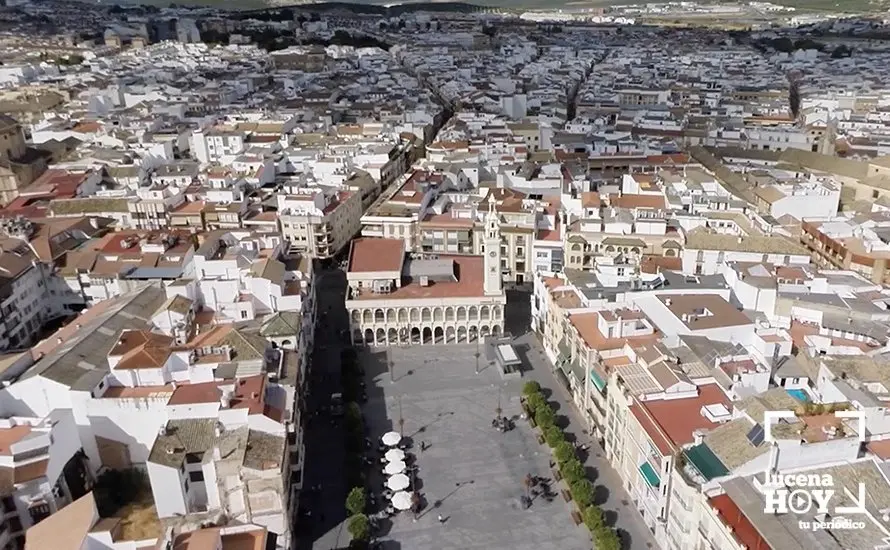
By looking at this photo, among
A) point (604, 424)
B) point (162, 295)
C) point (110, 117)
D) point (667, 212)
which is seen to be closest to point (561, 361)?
point (604, 424)

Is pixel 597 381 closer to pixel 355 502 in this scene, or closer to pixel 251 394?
pixel 355 502

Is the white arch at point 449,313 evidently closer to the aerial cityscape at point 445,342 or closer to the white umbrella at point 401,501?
the aerial cityscape at point 445,342

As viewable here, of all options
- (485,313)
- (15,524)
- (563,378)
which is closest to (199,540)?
(15,524)

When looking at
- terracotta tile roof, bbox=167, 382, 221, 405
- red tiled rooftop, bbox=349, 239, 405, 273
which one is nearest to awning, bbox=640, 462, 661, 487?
terracotta tile roof, bbox=167, 382, 221, 405

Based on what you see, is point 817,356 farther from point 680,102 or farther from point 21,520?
point 680,102

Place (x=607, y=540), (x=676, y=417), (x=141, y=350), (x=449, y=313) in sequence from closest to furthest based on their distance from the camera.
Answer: (x=607, y=540)
(x=676, y=417)
(x=141, y=350)
(x=449, y=313)

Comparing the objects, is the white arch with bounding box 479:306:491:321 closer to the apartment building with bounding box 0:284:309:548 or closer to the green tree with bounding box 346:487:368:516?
the apartment building with bounding box 0:284:309:548

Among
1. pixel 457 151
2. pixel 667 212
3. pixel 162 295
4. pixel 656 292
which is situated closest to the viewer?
pixel 656 292
